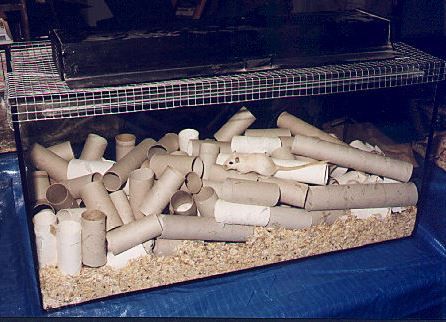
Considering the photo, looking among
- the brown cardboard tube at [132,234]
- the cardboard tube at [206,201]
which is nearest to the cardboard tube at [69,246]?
the brown cardboard tube at [132,234]

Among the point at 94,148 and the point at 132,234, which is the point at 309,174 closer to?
the point at 132,234

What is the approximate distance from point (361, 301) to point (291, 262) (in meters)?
0.34

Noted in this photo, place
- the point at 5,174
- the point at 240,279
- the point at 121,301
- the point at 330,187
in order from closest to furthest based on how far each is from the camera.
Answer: the point at 121,301, the point at 240,279, the point at 330,187, the point at 5,174

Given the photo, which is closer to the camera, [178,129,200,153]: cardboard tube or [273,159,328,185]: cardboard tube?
[273,159,328,185]: cardboard tube

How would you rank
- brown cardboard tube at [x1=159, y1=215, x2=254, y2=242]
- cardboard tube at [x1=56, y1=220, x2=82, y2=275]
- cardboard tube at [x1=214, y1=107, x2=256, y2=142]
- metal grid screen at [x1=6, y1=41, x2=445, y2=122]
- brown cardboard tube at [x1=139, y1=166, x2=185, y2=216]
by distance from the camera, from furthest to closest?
cardboard tube at [x1=214, y1=107, x2=256, y2=142] → brown cardboard tube at [x1=139, y1=166, x2=185, y2=216] → brown cardboard tube at [x1=159, y1=215, x2=254, y2=242] → cardboard tube at [x1=56, y1=220, x2=82, y2=275] → metal grid screen at [x1=6, y1=41, x2=445, y2=122]

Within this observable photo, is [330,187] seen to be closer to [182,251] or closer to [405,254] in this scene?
[405,254]

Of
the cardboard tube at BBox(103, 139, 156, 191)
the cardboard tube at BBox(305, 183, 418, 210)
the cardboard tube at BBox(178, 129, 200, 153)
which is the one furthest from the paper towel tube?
the cardboard tube at BBox(305, 183, 418, 210)

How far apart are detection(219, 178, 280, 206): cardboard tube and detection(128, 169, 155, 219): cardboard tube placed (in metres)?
0.33

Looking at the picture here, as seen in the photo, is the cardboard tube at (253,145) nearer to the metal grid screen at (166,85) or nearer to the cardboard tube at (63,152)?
the metal grid screen at (166,85)

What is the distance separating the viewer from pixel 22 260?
7.19 ft

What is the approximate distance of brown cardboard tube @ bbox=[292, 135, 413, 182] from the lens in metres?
2.38

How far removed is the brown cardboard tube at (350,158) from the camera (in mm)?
2383

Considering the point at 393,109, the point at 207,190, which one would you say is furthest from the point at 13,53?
the point at 393,109

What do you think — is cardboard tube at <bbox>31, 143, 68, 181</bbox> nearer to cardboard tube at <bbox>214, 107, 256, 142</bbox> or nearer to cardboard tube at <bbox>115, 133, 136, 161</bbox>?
cardboard tube at <bbox>115, 133, 136, 161</bbox>
